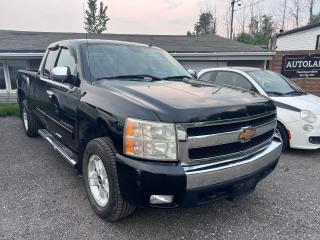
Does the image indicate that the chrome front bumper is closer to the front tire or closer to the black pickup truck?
the black pickup truck

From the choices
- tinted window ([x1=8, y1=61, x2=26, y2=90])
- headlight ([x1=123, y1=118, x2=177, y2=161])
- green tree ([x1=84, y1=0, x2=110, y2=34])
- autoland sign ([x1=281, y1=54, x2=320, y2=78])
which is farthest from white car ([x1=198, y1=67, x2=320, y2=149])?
green tree ([x1=84, y1=0, x2=110, y2=34])

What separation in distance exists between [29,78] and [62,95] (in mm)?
2240

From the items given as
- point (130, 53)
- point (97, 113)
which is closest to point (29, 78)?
point (130, 53)

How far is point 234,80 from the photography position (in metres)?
6.31

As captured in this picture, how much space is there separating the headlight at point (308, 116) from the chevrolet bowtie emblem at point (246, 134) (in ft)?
9.10

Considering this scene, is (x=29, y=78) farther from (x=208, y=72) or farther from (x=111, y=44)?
(x=208, y=72)

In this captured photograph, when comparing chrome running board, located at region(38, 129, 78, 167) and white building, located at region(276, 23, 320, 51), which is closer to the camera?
chrome running board, located at region(38, 129, 78, 167)

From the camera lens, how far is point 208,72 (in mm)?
7074

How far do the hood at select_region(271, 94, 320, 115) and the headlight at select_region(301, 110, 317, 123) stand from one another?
67 mm

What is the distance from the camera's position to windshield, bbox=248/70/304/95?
5.88 m

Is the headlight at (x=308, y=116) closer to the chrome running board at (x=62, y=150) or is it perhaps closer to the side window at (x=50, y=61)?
the chrome running board at (x=62, y=150)

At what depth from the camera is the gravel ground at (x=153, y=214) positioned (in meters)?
2.98

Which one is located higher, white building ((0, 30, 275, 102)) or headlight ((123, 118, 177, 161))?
white building ((0, 30, 275, 102))

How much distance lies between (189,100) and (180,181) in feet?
2.53
